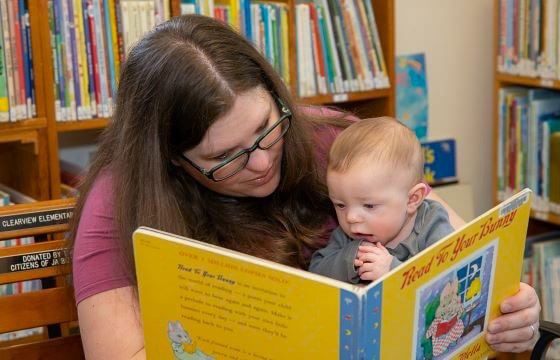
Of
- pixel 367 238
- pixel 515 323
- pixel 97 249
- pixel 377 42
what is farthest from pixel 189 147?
pixel 377 42

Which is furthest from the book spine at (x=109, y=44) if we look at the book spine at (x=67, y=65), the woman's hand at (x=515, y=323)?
the woman's hand at (x=515, y=323)

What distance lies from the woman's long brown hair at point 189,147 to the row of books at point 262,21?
0.94 metres

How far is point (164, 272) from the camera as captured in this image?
1.20 m

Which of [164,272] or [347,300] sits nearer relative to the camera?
[347,300]

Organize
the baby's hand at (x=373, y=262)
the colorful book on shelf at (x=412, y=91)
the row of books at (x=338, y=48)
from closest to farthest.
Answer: the baby's hand at (x=373, y=262) < the row of books at (x=338, y=48) < the colorful book on shelf at (x=412, y=91)

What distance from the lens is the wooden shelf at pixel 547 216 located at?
9.61ft

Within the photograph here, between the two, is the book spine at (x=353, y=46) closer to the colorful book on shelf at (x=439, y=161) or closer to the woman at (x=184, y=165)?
the colorful book on shelf at (x=439, y=161)

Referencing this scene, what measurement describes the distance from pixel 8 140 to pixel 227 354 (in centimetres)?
127

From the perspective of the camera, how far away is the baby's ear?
1.49 meters

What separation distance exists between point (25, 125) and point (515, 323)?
1433mm

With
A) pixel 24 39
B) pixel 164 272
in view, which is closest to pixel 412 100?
pixel 24 39

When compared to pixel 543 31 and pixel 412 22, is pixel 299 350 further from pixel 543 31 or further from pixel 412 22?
pixel 412 22

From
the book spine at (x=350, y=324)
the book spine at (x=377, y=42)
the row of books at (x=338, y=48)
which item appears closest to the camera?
the book spine at (x=350, y=324)

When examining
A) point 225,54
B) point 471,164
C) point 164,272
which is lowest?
point 471,164
